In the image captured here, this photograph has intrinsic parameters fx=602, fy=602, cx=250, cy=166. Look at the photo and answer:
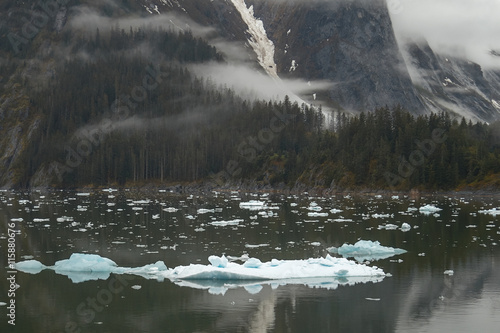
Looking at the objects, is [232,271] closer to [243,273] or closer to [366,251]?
[243,273]

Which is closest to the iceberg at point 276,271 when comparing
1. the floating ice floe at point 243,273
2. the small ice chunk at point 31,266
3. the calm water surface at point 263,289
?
the floating ice floe at point 243,273

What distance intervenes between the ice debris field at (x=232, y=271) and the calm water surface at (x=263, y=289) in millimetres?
998

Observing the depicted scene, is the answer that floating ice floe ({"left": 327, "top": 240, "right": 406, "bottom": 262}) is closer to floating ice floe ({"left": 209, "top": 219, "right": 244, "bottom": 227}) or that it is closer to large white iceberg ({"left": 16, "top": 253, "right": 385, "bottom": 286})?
large white iceberg ({"left": 16, "top": 253, "right": 385, "bottom": 286})

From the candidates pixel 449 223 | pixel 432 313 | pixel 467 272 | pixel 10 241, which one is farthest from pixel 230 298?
pixel 449 223

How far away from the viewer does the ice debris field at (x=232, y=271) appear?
34750 mm

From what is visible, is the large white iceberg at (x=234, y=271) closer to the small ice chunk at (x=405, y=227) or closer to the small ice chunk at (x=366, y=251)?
the small ice chunk at (x=366, y=251)

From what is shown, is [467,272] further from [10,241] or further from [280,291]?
[10,241]

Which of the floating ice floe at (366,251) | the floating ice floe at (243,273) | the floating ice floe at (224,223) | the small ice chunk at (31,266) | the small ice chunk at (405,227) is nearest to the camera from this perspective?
the floating ice floe at (243,273)

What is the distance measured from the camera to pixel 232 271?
114 ft

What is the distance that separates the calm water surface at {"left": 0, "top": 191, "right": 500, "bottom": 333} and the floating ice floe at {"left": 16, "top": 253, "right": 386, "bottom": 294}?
2.93 feet

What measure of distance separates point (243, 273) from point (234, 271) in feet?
1.79

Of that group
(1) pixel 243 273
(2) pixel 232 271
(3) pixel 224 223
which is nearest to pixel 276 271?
(1) pixel 243 273

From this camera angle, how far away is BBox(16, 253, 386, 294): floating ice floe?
34500 mm

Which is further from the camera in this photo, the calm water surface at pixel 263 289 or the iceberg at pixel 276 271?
the iceberg at pixel 276 271
